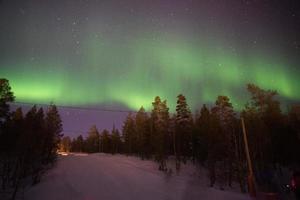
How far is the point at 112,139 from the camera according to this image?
304 ft

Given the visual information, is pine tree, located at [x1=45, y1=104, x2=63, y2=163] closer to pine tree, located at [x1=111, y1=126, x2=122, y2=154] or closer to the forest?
the forest

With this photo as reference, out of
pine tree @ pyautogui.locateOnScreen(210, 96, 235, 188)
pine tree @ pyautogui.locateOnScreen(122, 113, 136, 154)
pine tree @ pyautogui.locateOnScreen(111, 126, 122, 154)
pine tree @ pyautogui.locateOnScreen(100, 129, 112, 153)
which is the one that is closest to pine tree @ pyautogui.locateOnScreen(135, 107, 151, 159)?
pine tree @ pyautogui.locateOnScreen(122, 113, 136, 154)

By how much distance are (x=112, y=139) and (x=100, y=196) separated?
237 feet

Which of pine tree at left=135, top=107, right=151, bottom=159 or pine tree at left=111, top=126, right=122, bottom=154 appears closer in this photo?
pine tree at left=135, top=107, right=151, bottom=159

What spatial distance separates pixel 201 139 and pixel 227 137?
14.7ft

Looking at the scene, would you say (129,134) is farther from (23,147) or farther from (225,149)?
(23,147)

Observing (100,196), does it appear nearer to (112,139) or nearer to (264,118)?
(264,118)

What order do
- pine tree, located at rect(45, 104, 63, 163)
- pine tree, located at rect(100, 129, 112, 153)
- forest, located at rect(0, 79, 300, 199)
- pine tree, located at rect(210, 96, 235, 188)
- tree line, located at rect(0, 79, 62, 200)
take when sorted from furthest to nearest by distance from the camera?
pine tree, located at rect(100, 129, 112, 153) → pine tree, located at rect(45, 104, 63, 163) → pine tree, located at rect(210, 96, 235, 188) → forest, located at rect(0, 79, 300, 199) → tree line, located at rect(0, 79, 62, 200)

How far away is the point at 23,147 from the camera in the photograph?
2280cm

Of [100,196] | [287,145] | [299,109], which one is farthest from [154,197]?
[299,109]

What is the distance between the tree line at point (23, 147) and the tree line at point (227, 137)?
18913mm

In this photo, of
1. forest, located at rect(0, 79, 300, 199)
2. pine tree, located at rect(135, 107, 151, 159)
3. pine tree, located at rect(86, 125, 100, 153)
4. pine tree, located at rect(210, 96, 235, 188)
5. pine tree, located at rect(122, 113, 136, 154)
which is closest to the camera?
forest, located at rect(0, 79, 300, 199)

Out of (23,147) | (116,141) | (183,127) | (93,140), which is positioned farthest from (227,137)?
(93,140)

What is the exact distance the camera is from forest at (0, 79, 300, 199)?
90.5 ft
